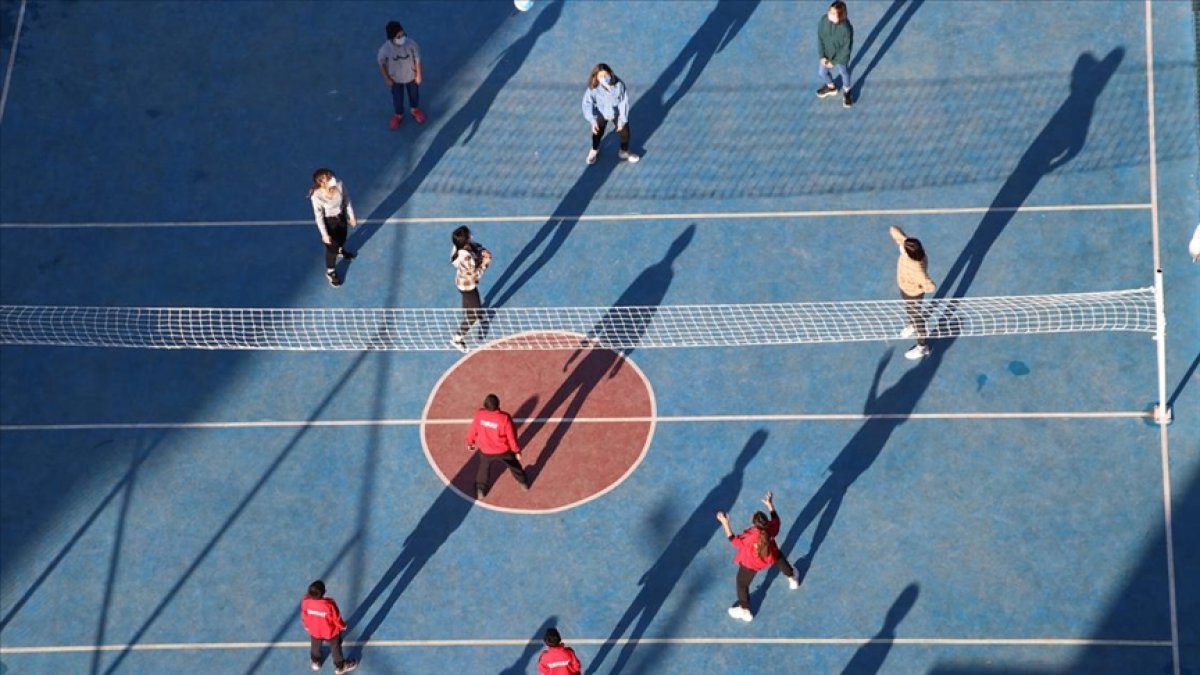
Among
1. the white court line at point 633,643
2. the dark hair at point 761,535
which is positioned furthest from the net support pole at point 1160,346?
the dark hair at point 761,535

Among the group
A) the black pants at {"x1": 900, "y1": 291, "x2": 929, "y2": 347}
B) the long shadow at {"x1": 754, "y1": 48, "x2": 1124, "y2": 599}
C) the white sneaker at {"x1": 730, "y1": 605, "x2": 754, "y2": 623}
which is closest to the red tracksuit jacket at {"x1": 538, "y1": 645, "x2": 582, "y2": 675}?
the white sneaker at {"x1": 730, "y1": 605, "x2": 754, "y2": 623}

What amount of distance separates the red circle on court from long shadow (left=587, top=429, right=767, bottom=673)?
45.4 inches

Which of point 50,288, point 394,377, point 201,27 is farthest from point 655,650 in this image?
point 201,27

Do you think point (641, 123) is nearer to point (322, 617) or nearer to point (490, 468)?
point (490, 468)

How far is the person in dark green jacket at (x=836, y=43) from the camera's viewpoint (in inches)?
961

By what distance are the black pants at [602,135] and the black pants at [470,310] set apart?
10.4ft

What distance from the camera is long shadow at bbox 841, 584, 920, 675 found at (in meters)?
20.7

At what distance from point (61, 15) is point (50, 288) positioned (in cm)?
575

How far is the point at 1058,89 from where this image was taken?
84.5 ft

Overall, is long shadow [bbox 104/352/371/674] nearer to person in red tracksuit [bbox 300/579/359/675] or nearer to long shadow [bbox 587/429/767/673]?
person in red tracksuit [bbox 300/579/359/675]

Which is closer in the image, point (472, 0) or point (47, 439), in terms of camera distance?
point (47, 439)

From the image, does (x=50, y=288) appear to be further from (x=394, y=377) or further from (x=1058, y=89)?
(x=1058, y=89)

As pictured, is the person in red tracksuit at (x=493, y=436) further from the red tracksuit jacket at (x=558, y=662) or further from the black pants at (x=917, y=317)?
the black pants at (x=917, y=317)

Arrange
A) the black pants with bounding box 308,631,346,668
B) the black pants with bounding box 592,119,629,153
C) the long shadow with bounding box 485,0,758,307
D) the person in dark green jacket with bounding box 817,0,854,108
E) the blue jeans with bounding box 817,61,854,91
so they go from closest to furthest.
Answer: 1. the black pants with bounding box 308,631,346,668
2. the person in dark green jacket with bounding box 817,0,854,108
3. the long shadow with bounding box 485,0,758,307
4. the black pants with bounding box 592,119,629,153
5. the blue jeans with bounding box 817,61,854,91
